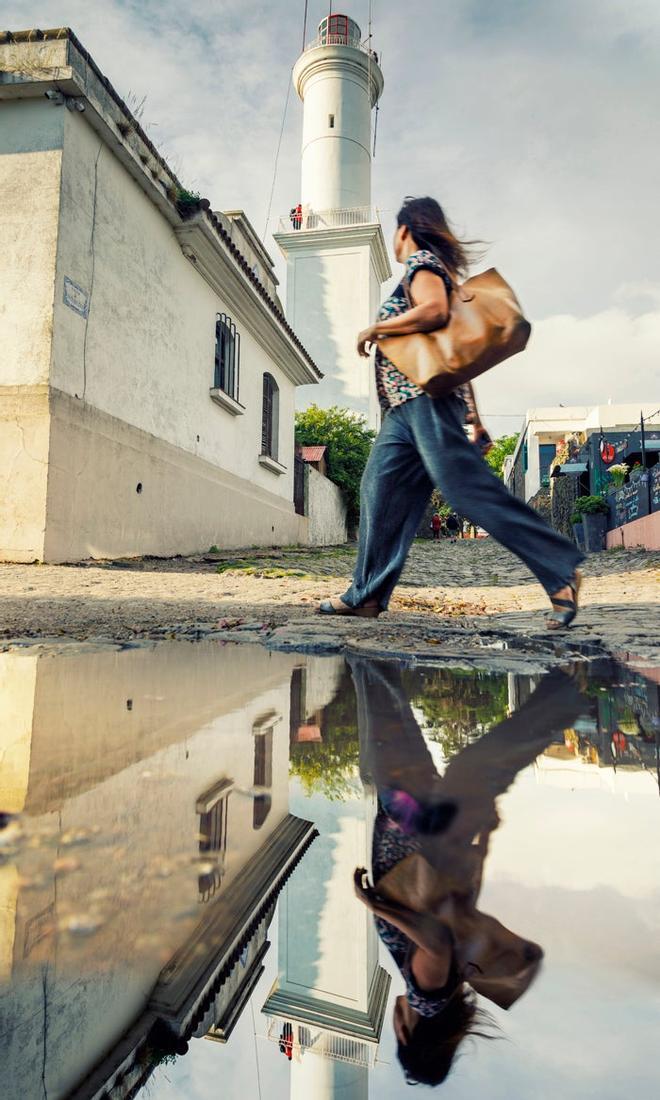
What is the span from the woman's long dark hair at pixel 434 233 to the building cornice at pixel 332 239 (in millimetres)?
22307

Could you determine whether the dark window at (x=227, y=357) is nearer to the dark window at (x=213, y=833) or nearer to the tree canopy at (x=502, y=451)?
the dark window at (x=213, y=833)

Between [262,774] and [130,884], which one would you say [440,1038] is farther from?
[262,774]

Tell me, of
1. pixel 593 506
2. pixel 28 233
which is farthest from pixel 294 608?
pixel 593 506

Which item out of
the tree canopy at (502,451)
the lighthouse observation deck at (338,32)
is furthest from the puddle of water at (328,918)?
the tree canopy at (502,451)

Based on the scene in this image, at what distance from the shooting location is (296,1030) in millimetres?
517

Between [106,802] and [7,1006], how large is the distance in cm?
43

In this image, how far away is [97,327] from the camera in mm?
6754

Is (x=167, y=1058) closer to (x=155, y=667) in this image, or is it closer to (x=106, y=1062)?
(x=106, y=1062)

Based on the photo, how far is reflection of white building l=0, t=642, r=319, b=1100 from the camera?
0.47 m

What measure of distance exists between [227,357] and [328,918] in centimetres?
1062

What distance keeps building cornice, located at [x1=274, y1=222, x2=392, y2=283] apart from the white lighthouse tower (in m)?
0.03

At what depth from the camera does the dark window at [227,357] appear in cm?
1034

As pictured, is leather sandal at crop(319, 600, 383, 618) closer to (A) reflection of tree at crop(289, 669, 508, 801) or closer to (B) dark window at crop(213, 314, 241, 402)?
(A) reflection of tree at crop(289, 669, 508, 801)

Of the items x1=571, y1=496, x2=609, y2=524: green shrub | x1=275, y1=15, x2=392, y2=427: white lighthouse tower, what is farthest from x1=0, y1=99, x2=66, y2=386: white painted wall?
x1=275, y1=15, x2=392, y2=427: white lighthouse tower
